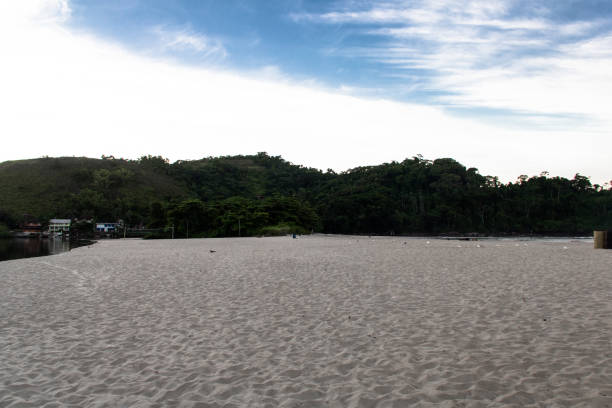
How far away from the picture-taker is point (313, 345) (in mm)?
6582

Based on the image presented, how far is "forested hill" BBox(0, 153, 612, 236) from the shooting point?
302ft

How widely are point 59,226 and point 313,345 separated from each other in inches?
4978

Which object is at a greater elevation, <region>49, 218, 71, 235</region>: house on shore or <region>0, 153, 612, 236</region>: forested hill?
<region>0, 153, 612, 236</region>: forested hill

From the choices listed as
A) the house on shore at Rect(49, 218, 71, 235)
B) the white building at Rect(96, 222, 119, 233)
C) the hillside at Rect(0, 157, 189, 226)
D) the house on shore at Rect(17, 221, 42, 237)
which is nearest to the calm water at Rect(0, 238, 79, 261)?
the house on shore at Rect(17, 221, 42, 237)

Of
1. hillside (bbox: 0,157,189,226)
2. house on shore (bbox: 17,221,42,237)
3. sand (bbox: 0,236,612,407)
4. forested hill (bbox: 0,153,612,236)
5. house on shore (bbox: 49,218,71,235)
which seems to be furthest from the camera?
hillside (bbox: 0,157,189,226)

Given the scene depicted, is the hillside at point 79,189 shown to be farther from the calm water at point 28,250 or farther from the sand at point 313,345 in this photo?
the sand at point 313,345

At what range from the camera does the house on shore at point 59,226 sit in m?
110


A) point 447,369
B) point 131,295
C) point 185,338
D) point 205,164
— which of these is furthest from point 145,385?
point 205,164

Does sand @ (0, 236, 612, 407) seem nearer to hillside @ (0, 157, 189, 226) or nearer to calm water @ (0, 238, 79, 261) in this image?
calm water @ (0, 238, 79, 261)

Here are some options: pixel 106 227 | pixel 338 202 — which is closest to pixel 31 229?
pixel 106 227

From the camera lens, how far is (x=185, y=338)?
7.14 m

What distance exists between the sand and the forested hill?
69.1m

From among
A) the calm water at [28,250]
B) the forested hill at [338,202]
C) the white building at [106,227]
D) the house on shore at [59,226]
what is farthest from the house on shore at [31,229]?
the calm water at [28,250]

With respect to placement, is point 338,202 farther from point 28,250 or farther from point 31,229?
point 31,229
